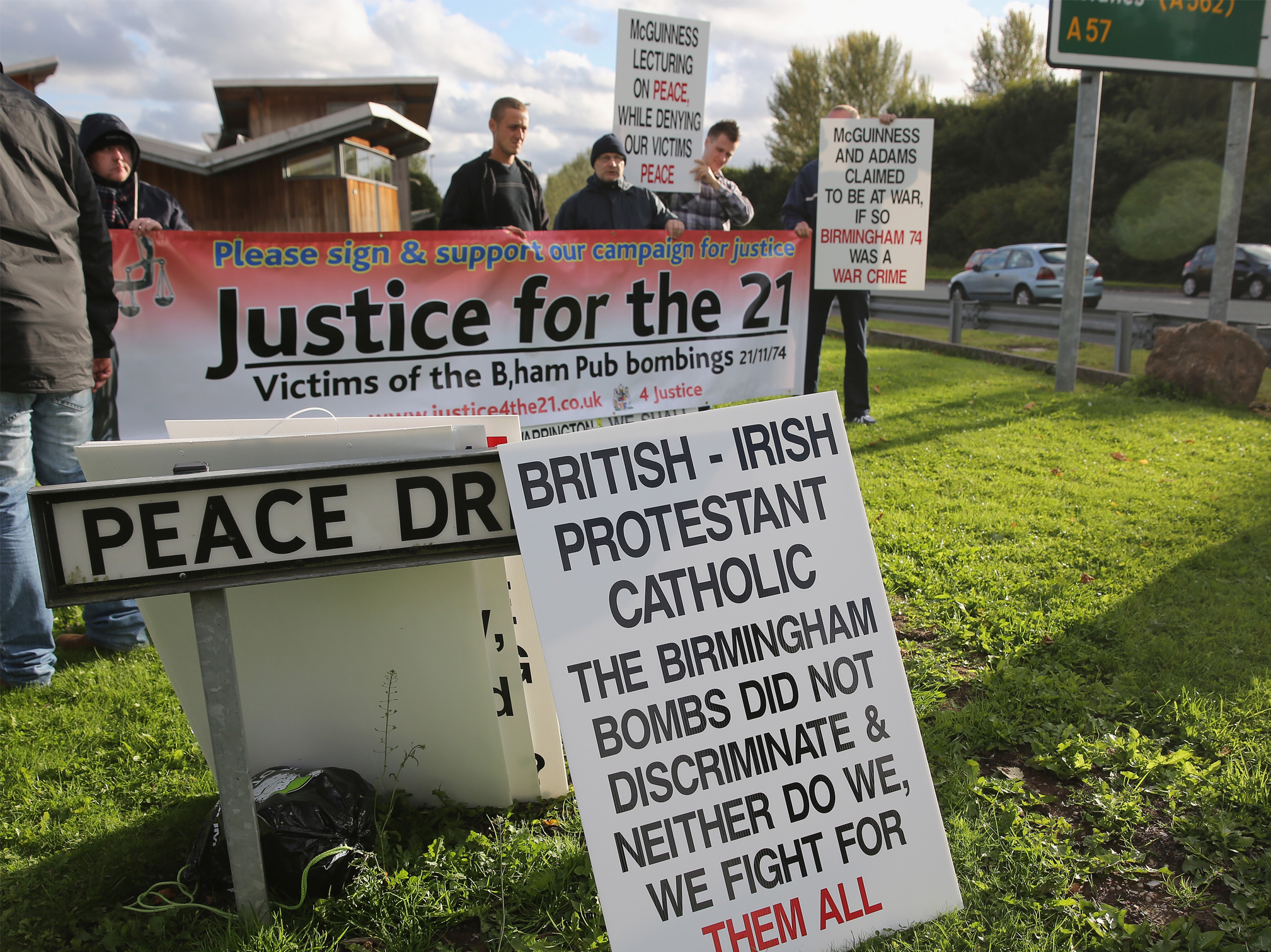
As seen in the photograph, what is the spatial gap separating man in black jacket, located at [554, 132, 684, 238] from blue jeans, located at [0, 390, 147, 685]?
3286 mm

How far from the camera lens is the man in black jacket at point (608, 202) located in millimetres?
5906

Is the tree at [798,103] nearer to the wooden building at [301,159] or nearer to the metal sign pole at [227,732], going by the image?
the wooden building at [301,159]

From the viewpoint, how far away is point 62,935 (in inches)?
85.2

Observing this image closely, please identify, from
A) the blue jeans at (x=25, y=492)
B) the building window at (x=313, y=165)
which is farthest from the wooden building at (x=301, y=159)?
the blue jeans at (x=25, y=492)

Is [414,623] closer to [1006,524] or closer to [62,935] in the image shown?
[62,935]

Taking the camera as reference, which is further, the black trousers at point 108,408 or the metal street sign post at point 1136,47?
the metal street sign post at point 1136,47

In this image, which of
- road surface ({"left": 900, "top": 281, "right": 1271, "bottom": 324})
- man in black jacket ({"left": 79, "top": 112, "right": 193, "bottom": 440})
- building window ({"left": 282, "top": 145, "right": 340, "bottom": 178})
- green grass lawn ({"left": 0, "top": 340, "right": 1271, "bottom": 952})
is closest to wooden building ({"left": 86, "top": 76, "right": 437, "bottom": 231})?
building window ({"left": 282, "top": 145, "right": 340, "bottom": 178})

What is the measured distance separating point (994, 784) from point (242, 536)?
7.19ft

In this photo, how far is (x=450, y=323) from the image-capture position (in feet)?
16.6

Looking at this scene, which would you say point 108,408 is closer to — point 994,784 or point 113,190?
point 113,190

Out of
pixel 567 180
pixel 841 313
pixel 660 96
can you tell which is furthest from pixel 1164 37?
pixel 567 180

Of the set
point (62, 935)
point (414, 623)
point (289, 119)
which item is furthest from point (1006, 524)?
point (289, 119)

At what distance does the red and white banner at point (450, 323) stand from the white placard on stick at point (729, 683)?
3117 mm

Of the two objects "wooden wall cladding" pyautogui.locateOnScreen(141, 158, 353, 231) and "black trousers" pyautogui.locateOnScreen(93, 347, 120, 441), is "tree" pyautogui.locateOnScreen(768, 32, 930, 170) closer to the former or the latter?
"wooden wall cladding" pyautogui.locateOnScreen(141, 158, 353, 231)
